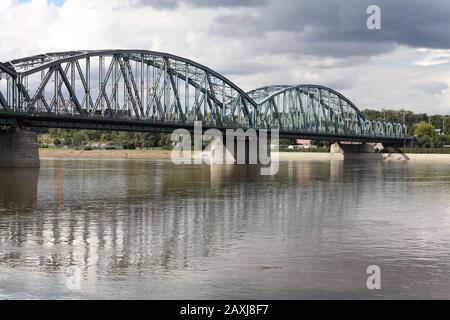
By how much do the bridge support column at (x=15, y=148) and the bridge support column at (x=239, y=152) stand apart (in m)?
45.5

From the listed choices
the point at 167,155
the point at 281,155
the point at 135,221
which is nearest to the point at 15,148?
the point at 135,221

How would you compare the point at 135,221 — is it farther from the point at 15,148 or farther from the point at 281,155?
→ the point at 281,155

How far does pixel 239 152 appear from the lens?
435ft

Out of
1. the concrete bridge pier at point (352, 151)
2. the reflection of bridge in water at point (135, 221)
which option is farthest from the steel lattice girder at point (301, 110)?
the reflection of bridge in water at point (135, 221)

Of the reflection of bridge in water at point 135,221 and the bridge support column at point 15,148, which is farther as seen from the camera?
the bridge support column at point 15,148

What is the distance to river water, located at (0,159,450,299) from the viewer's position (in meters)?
17.2

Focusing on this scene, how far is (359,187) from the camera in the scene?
57.8 meters

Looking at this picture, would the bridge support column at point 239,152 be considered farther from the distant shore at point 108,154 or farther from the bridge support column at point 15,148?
the bridge support column at point 15,148

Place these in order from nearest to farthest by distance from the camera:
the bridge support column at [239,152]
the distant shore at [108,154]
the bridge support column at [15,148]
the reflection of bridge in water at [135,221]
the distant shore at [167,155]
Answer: the reflection of bridge in water at [135,221], the bridge support column at [15,148], the bridge support column at [239,152], the distant shore at [108,154], the distant shore at [167,155]

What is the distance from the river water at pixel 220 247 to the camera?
675 inches

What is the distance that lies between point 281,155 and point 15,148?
106m

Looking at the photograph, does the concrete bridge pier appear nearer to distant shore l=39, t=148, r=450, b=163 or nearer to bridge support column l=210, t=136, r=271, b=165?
distant shore l=39, t=148, r=450, b=163

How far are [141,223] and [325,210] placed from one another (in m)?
11.2
